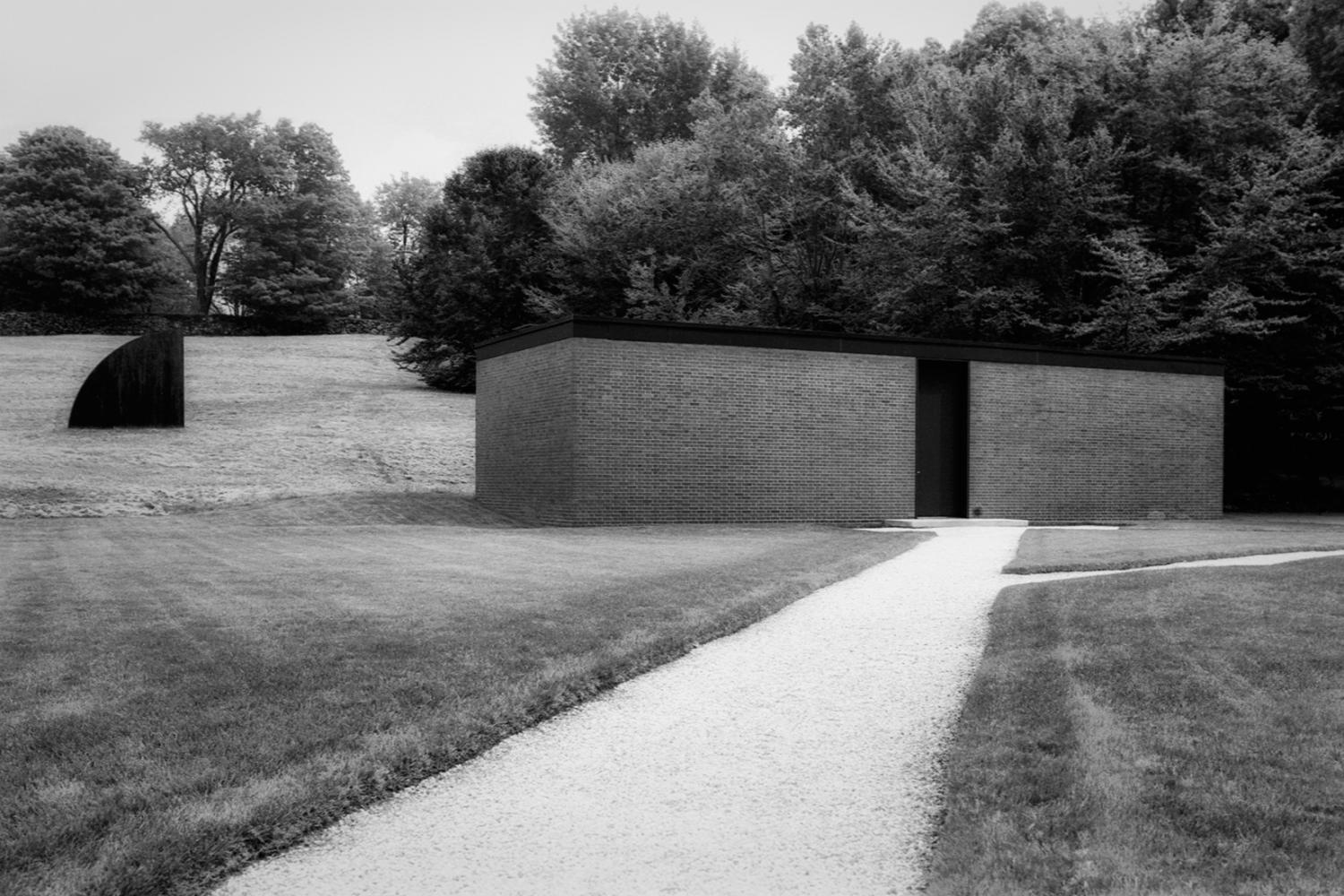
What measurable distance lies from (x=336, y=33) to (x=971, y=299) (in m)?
17.7

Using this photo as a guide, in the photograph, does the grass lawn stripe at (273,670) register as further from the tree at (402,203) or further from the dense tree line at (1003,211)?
the tree at (402,203)

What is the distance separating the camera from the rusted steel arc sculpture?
92.0 ft

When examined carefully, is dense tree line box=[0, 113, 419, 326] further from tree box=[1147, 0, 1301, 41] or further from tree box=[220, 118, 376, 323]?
tree box=[1147, 0, 1301, 41]

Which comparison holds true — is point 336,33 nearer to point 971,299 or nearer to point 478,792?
point 971,299

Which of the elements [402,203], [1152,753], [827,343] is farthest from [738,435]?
[402,203]

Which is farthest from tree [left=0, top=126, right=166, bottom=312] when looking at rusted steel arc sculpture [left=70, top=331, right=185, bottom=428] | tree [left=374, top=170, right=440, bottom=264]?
rusted steel arc sculpture [left=70, top=331, right=185, bottom=428]

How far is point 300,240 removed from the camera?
2131 inches

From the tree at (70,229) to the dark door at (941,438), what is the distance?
44.5 metres

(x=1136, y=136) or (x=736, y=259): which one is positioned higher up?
(x=1136, y=136)

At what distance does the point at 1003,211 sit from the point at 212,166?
4673 cm

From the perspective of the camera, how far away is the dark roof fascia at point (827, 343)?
18.5m

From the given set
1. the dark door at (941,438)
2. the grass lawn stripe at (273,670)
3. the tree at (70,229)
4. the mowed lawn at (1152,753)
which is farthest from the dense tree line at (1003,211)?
the mowed lawn at (1152,753)

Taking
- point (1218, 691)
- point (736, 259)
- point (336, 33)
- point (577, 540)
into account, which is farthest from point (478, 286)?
point (1218, 691)

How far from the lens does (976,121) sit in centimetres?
3164
